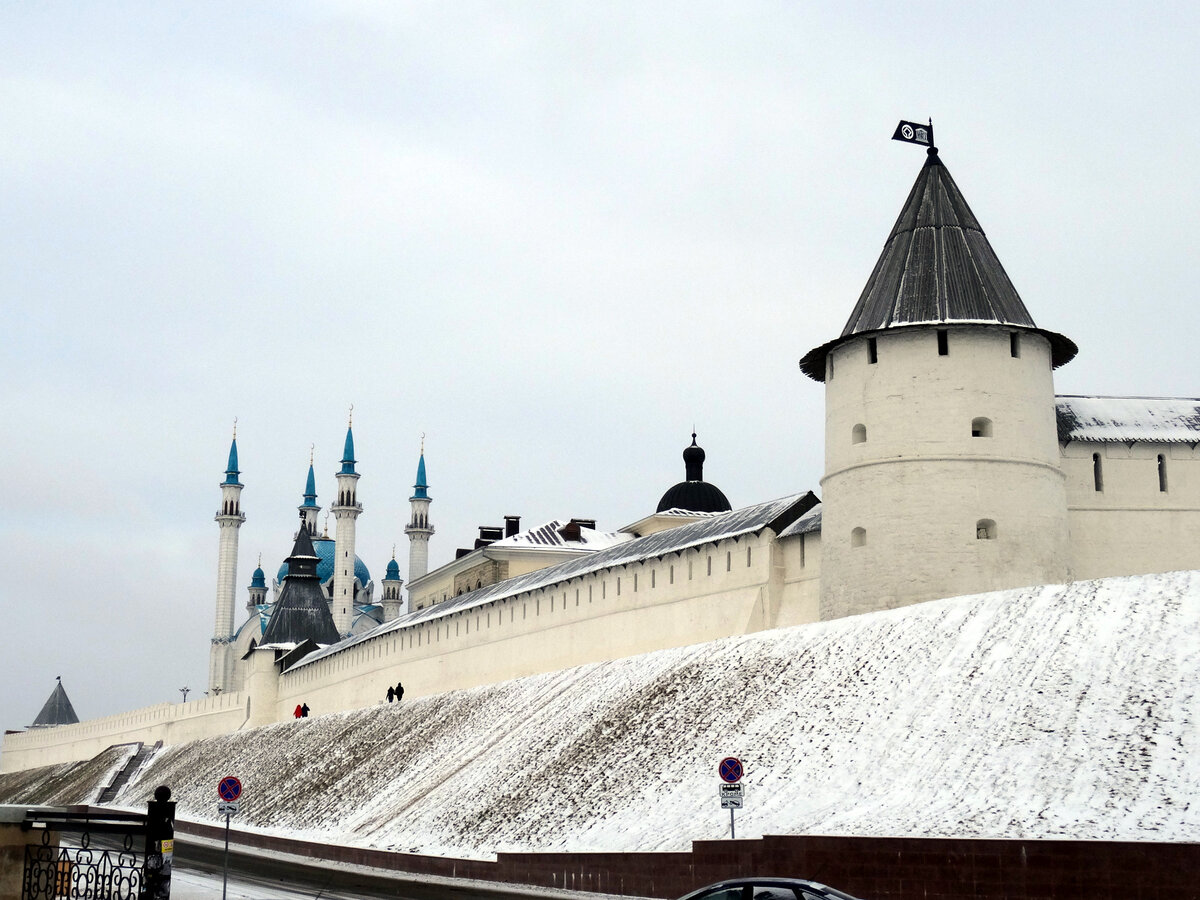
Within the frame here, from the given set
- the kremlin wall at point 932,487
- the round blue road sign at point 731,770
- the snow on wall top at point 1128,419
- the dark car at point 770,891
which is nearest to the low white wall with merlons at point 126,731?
the kremlin wall at point 932,487

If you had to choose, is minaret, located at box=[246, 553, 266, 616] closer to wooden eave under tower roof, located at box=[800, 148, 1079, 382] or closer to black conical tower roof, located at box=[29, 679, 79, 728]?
black conical tower roof, located at box=[29, 679, 79, 728]

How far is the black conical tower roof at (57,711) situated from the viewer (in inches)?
4547

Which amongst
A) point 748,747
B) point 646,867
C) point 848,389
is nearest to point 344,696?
point 848,389

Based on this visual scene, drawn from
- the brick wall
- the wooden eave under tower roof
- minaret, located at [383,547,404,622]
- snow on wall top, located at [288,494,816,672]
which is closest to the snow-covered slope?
the brick wall

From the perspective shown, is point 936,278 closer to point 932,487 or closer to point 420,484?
point 932,487

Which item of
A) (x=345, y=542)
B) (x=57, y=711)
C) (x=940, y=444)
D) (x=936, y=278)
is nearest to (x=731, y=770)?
(x=940, y=444)

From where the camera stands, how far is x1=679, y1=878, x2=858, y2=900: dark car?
11883mm

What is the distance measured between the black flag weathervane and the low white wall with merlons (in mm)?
45064

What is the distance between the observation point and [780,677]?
91.5ft

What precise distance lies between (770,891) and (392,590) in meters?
115

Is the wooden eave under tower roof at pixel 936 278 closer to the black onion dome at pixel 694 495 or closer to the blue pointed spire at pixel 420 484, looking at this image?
the black onion dome at pixel 694 495

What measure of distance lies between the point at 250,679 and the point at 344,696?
12458mm

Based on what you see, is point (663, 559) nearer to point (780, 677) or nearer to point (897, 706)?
point (780, 677)

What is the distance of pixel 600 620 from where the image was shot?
1587 inches
